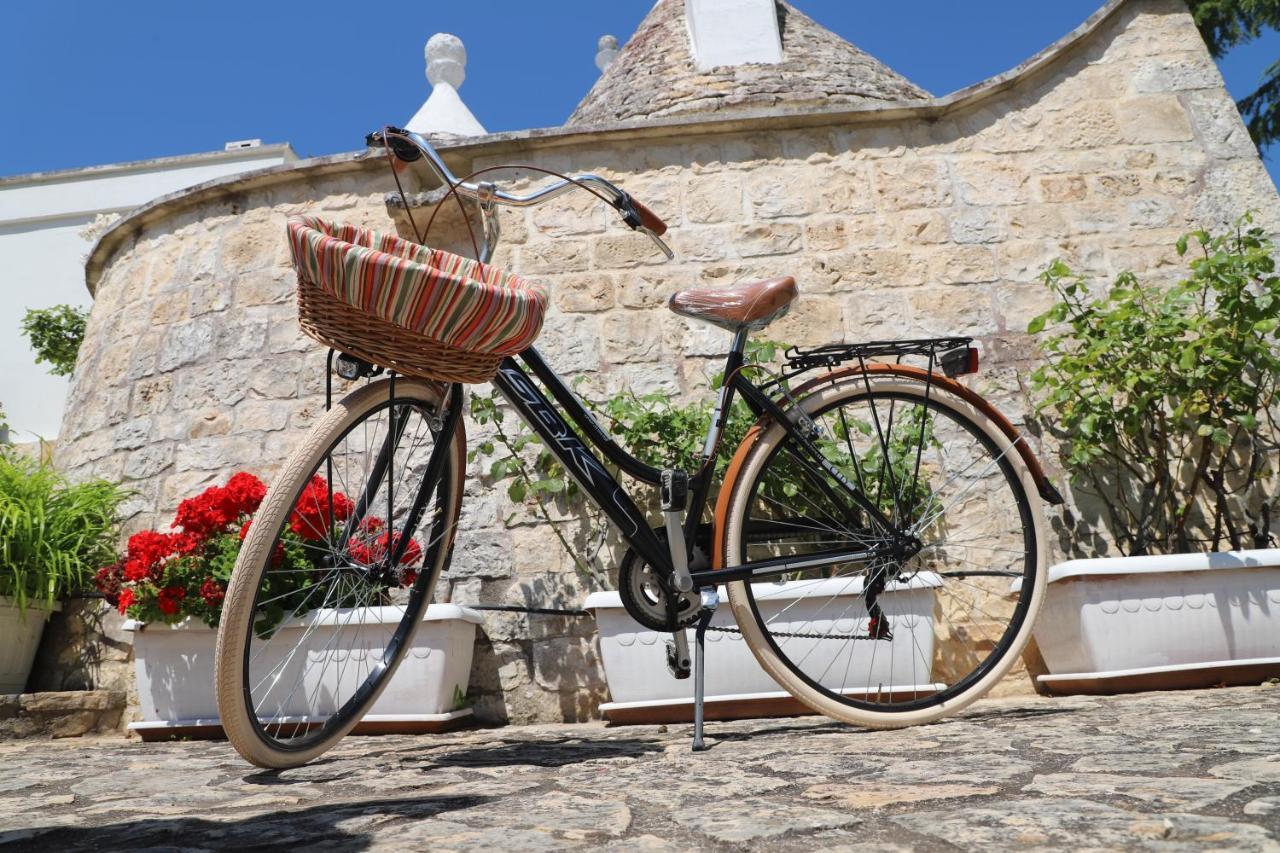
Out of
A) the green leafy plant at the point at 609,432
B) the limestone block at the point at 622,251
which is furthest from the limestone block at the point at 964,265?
the limestone block at the point at 622,251

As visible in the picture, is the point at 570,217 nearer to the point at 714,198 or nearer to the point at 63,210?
the point at 714,198

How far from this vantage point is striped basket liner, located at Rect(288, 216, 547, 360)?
5.77ft

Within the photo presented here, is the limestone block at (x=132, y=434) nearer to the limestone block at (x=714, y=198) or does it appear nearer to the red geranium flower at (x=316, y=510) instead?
the red geranium flower at (x=316, y=510)

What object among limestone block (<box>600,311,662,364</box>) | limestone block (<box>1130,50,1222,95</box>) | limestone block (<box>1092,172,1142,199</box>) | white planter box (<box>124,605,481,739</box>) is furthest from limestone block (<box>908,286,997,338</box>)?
white planter box (<box>124,605,481,739</box>)

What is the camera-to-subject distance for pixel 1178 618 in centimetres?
267

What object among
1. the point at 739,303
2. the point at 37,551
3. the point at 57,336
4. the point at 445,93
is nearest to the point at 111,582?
the point at 37,551

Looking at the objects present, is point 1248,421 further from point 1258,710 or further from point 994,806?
point 994,806

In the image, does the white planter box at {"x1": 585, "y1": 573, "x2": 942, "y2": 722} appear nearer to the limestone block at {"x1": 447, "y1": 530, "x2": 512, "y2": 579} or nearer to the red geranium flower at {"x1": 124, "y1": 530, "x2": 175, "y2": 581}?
the limestone block at {"x1": 447, "y1": 530, "x2": 512, "y2": 579}

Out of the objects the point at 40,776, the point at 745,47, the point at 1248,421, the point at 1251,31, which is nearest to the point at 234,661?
the point at 40,776

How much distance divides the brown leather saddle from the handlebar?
151 mm

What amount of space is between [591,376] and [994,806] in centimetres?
248

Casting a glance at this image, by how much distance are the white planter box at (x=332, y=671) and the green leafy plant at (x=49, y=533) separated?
0.64 metres

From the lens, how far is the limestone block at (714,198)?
12.2 ft

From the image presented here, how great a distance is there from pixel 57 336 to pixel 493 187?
11913 mm
